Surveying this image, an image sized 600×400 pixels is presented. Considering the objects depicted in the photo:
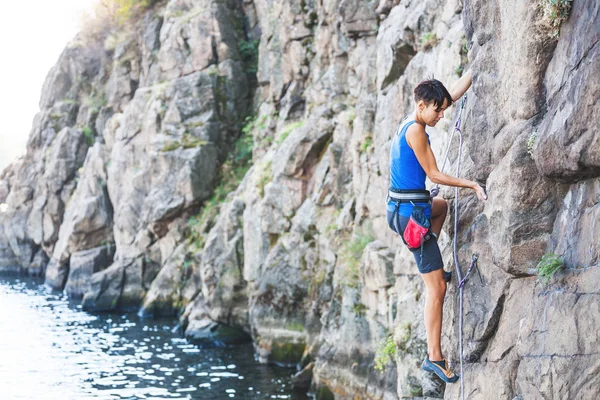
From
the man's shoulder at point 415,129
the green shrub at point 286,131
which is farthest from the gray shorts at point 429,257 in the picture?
the green shrub at point 286,131

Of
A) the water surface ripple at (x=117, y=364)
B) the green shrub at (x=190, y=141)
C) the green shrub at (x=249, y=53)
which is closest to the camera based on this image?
the water surface ripple at (x=117, y=364)

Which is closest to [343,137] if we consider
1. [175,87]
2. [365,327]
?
[365,327]

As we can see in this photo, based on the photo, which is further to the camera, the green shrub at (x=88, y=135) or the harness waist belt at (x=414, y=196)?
the green shrub at (x=88, y=135)

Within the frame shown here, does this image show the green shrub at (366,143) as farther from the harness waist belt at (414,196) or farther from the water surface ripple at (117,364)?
the harness waist belt at (414,196)

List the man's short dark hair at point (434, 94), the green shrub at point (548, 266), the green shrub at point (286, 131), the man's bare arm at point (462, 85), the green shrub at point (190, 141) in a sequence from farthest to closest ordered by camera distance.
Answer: the green shrub at point (190, 141), the green shrub at point (286, 131), the man's bare arm at point (462, 85), the man's short dark hair at point (434, 94), the green shrub at point (548, 266)

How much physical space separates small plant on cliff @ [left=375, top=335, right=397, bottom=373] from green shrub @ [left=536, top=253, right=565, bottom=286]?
28.7 ft

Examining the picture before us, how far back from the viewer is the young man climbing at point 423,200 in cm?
740

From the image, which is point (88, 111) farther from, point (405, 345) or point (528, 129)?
point (528, 129)

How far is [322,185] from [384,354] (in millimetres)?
8566

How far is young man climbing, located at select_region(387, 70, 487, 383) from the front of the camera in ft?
24.3

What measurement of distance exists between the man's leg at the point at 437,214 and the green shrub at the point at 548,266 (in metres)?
1.87

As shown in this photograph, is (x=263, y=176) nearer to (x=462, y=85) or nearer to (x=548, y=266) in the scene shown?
(x=462, y=85)

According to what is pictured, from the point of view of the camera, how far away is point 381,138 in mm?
16672

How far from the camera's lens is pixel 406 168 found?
7621 mm
